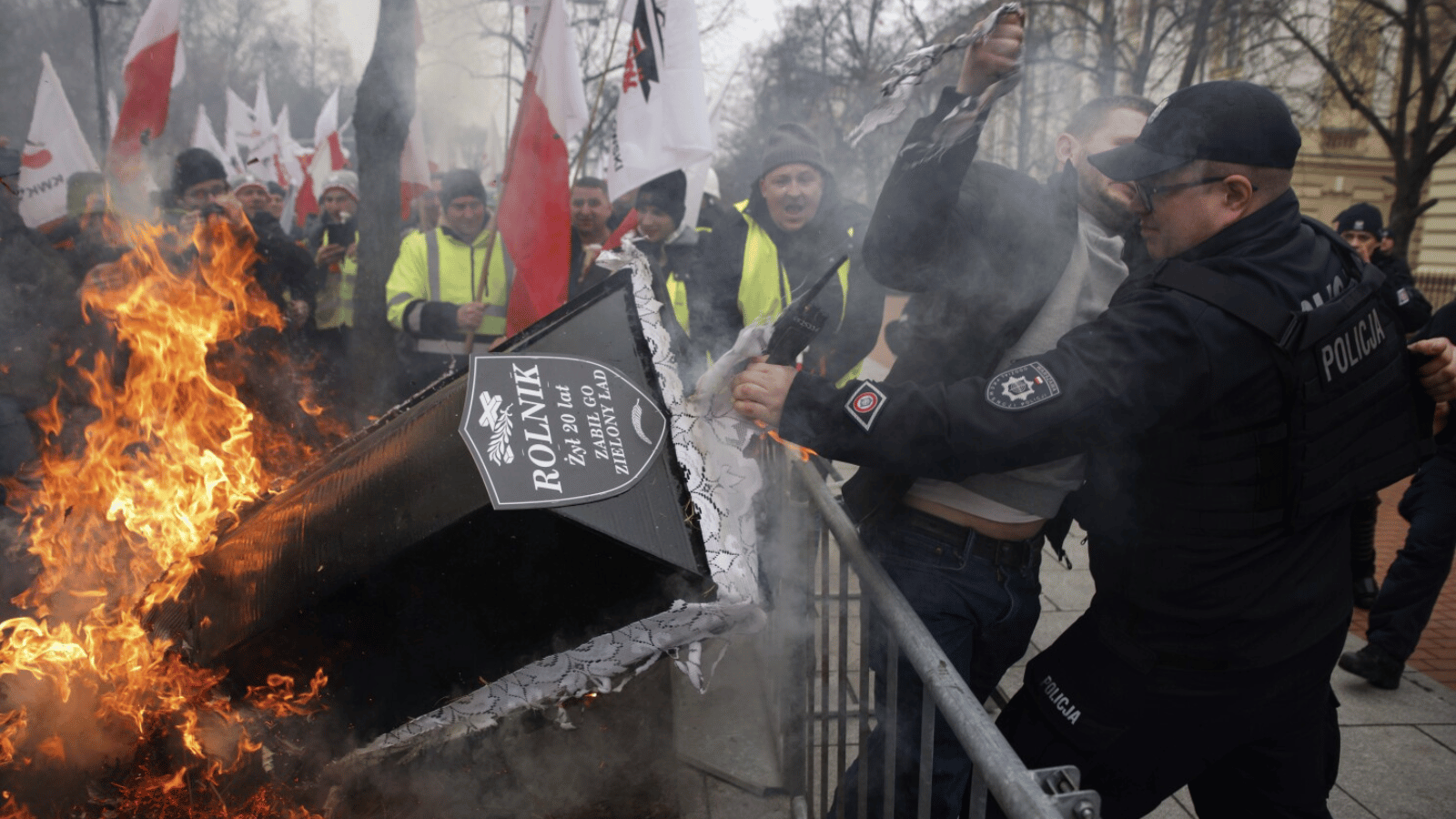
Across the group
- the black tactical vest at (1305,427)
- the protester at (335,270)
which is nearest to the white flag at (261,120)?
the protester at (335,270)

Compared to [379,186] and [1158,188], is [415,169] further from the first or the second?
[1158,188]

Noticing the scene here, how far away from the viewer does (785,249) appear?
4836 mm

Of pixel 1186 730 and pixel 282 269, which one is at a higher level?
pixel 282 269

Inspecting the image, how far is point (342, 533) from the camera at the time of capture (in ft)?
5.47

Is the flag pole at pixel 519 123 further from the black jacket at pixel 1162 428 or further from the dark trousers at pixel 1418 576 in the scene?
the dark trousers at pixel 1418 576

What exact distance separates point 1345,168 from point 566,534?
25.0m

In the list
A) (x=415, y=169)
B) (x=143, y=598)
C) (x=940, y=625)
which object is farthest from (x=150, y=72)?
(x=940, y=625)

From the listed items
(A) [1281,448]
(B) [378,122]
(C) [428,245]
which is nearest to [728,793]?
(A) [1281,448]

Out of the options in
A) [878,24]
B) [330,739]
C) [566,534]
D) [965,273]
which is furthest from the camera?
[878,24]

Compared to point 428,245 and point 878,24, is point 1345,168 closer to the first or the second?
point 878,24

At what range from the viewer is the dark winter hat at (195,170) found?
19.2ft

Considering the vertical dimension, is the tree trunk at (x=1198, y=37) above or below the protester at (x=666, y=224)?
above

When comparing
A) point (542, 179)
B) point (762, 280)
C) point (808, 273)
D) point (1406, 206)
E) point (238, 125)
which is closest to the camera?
point (542, 179)

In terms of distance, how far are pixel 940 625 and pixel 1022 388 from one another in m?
0.75
